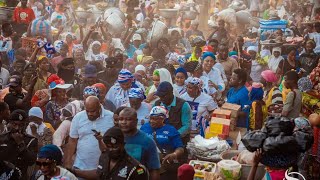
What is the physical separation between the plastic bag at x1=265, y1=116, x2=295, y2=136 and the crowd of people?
41cm

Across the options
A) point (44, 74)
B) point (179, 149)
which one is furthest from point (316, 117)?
point (44, 74)

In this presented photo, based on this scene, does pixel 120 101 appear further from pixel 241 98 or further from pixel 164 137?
pixel 241 98

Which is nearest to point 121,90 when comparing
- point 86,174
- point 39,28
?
point 86,174

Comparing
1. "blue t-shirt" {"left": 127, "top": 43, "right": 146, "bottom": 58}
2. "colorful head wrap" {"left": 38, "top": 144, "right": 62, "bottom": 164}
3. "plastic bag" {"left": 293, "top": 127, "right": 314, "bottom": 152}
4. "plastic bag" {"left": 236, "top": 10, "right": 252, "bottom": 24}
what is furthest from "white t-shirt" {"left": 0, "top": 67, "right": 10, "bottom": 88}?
"plastic bag" {"left": 236, "top": 10, "right": 252, "bottom": 24}

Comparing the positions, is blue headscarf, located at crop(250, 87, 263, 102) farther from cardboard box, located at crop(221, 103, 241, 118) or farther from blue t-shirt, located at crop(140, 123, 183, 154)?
blue t-shirt, located at crop(140, 123, 183, 154)

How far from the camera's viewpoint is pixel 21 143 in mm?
6289

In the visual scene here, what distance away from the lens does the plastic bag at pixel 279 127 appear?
554 cm

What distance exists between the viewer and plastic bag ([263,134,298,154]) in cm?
545

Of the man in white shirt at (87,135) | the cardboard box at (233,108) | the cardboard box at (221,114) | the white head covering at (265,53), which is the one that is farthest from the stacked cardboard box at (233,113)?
the white head covering at (265,53)

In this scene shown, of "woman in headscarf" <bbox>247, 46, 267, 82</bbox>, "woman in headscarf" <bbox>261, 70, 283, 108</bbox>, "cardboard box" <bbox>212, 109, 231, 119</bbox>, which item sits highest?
"cardboard box" <bbox>212, 109, 231, 119</bbox>

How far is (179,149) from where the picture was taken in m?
6.82

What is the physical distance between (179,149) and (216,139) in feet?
3.49

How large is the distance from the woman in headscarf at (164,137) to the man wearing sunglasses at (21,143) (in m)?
1.38

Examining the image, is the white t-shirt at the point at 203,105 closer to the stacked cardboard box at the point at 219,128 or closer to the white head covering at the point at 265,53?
the stacked cardboard box at the point at 219,128
